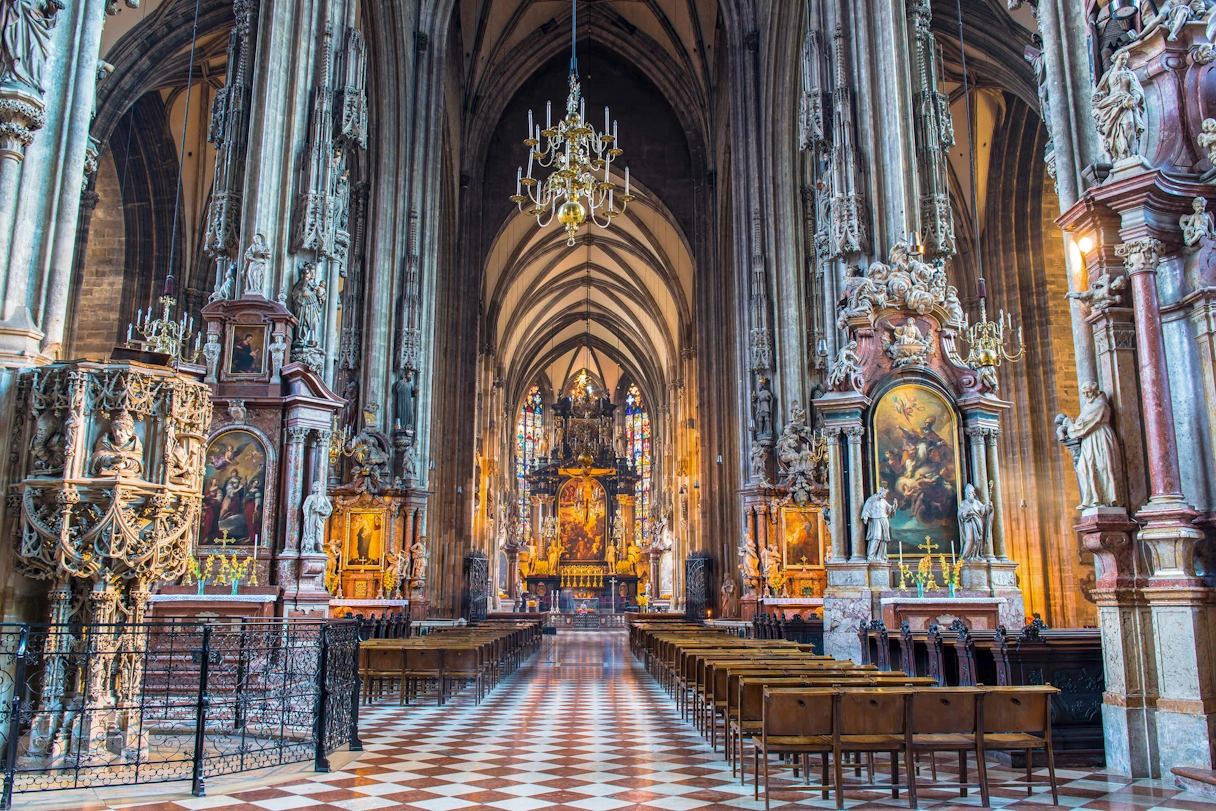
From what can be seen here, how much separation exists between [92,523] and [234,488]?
252 inches

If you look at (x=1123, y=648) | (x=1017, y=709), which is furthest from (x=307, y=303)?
(x=1123, y=648)

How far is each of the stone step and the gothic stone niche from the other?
6.58m

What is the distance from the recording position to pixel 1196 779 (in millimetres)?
5535

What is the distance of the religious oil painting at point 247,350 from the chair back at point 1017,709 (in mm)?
10275

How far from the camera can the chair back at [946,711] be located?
530 centimetres

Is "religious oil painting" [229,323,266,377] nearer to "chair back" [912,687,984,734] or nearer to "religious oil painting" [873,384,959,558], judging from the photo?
"religious oil painting" [873,384,959,558]

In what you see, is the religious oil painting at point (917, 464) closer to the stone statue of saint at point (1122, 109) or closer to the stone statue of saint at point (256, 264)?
the stone statue of saint at point (1122, 109)

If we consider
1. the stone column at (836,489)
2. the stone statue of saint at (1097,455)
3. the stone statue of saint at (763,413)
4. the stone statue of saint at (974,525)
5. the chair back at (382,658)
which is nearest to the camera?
the stone statue of saint at (1097,455)

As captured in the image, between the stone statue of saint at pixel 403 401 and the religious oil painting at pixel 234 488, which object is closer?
the religious oil painting at pixel 234 488

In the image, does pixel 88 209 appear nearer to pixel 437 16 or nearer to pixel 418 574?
pixel 437 16

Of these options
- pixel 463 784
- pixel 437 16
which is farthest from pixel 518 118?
pixel 463 784

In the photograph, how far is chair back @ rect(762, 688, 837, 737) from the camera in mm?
5188

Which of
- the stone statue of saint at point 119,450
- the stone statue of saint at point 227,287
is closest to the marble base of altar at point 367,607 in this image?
the stone statue of saint at point 227,287

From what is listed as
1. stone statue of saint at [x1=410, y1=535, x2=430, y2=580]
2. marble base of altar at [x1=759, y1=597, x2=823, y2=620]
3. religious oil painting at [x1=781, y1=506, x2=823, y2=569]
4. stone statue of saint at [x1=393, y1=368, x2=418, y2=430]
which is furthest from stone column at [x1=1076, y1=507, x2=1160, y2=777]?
stone statue of saint at [x1=393, y1=368, x2=418, y2=430]
